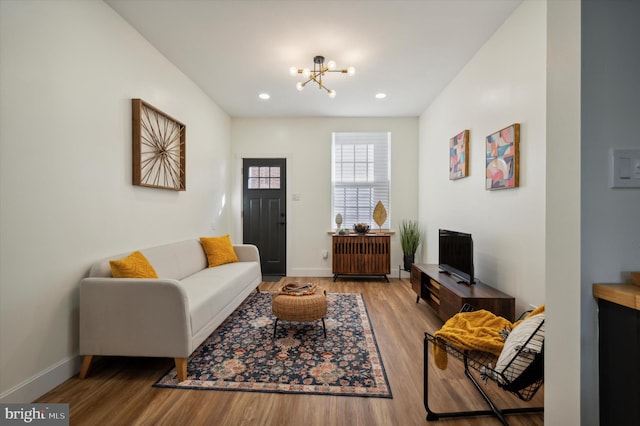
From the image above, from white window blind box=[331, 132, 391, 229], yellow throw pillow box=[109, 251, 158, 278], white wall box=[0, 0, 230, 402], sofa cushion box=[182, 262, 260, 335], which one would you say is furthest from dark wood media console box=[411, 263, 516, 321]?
white wall box=[0, 0, 230, 402]

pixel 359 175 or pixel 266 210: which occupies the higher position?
pixel 359 175

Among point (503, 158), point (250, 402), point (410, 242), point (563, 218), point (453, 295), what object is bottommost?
point (250, 402)

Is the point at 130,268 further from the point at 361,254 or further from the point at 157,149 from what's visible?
the point at 361,254

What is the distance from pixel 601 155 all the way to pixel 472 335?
113 centimetres

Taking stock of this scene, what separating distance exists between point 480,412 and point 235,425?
4.35 feet

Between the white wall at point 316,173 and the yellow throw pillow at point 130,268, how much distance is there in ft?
9.83

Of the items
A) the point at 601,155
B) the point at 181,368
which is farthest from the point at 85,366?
the point at 601,155

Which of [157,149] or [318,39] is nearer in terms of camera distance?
[318,39]

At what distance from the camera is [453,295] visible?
8.43 feet

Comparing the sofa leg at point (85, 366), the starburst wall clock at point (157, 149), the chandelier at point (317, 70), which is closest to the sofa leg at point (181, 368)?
the sofa leg at point (85, 366)

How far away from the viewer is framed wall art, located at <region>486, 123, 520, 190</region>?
2.36 m

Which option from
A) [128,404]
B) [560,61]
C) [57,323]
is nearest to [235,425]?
[128,404]

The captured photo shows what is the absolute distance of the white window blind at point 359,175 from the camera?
5254 millimetres

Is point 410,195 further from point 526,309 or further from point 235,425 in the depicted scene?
point 235,425
